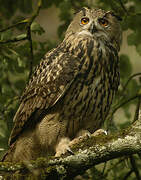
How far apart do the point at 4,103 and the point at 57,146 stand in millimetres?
A: 598

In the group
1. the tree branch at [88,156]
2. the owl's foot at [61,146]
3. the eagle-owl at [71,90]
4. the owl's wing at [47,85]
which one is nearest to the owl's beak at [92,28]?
the eagle-owl at [71,90]

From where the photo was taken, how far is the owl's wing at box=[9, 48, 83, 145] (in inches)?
135

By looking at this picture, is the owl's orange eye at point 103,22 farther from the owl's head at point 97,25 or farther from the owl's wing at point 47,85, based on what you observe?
the owl's wing at point 47,85

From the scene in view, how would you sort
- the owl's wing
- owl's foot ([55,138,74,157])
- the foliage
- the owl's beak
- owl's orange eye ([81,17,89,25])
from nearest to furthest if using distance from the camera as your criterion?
1. owl's foot ([55,138,74,157])
2. the owl's wing
3. the foliage
4. the owl's beak
5. owl's orange eye ([81,17,89,25])

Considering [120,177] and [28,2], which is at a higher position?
[28,2]

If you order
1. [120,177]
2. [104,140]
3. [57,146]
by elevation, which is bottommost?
[120,177]

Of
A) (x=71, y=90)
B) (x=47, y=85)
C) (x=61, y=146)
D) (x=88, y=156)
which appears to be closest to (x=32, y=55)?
→ (x=47, y=85)

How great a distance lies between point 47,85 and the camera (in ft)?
11.7

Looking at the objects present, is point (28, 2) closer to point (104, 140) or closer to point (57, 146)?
point (57, 146)

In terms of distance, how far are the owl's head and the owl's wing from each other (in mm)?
268

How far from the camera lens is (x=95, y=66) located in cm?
351

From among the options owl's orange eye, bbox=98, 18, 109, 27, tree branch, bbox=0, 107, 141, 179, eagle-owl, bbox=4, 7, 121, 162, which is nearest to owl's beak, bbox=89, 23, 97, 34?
eagle-owl, bbox=4, 7, 121, 162

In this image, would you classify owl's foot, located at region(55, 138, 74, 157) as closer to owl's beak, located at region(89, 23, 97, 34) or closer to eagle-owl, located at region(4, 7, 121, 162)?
eagle-owl, located at region(4, 7, 121, 162)

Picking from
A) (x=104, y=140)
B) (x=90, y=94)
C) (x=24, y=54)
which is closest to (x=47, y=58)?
(x=24, y=54)
